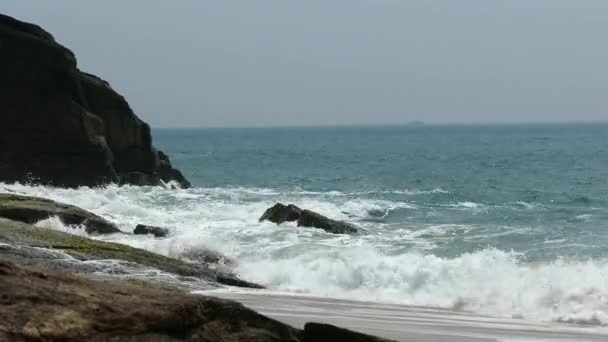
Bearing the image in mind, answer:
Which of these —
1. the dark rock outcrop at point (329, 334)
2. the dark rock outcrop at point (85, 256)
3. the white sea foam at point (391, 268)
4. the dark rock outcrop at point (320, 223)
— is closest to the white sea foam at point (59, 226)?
the white sea foam at point (391, 268)

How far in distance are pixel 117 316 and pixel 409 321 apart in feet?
24.8

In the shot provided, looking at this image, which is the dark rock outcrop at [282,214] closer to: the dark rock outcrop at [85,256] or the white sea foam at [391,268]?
the white sea foam at [391,268]

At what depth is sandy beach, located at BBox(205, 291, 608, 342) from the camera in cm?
1148

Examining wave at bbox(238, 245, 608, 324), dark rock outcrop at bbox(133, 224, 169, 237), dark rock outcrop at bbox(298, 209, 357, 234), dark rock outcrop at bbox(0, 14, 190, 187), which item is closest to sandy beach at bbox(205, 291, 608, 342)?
wave at bbox(238, 245, 608, 324)

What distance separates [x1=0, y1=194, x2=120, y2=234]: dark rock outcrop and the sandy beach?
300 inches

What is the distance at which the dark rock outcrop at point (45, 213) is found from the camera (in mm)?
20781

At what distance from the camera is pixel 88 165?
125ft

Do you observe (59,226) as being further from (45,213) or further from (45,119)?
(45,119)

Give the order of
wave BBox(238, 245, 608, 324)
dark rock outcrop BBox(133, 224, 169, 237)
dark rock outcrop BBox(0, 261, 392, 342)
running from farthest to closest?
dark rock outcrop BBox(133, 224, 169, 237), wave BBox(238, 245, 608, 324), dark rock outcrop BBox(0, 261, 392, 342)

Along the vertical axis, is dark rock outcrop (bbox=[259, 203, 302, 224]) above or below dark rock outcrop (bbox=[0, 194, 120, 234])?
below

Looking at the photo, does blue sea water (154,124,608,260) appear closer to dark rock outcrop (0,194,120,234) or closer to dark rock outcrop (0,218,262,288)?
dark rock outcrop (0,194,120,234)

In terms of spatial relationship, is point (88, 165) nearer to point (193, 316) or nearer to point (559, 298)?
point (559, 298)

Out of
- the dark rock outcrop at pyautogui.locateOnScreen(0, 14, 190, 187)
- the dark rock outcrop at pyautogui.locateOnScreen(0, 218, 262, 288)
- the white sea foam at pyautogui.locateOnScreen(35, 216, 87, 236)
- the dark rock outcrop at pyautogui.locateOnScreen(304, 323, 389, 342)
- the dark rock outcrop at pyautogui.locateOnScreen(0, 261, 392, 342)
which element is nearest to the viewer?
the dark rock outcrop at pyautogui.locateOnScreen(0, 261, 392, 342)

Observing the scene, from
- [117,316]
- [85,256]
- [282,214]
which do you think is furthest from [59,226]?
[117,316]
